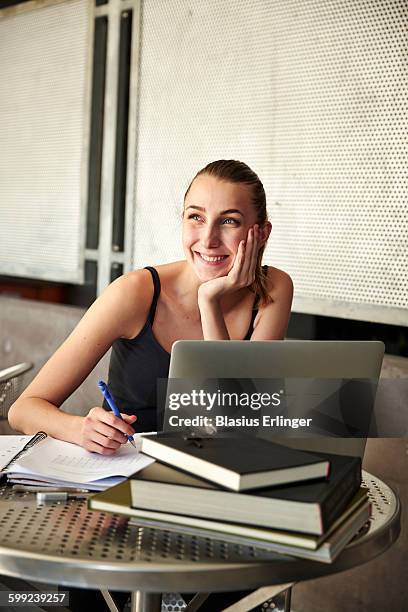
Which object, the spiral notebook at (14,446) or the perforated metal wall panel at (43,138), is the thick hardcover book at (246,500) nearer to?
the spiral notebook at (14,446)

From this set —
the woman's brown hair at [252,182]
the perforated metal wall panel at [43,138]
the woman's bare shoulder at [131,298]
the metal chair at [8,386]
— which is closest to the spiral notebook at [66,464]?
the woman's bare shoulder at [131,298]

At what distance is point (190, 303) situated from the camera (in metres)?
2.32

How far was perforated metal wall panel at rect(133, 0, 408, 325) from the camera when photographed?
294 centimetres

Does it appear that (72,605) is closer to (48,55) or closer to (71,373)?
(71,373)

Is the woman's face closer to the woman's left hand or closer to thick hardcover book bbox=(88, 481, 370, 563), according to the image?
the woman's left hand

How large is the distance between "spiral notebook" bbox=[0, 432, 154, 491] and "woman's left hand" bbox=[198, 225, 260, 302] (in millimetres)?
673

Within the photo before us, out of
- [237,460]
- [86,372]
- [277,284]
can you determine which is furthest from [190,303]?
[237,460]

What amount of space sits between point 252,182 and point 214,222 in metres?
0.17

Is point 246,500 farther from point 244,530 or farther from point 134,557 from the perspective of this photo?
point 134,557

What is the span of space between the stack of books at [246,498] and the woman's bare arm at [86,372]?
32 centimetres

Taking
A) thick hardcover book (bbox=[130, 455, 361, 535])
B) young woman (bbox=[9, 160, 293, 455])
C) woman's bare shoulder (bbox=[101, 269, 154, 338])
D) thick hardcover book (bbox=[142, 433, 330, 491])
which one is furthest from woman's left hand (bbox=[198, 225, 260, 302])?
thick hardcover book (bbox=[130, 455, 361, 535])

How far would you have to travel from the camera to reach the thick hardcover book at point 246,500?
111 centimetres

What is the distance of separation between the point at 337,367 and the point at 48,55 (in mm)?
3434

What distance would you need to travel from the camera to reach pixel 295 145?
3.24 meters
